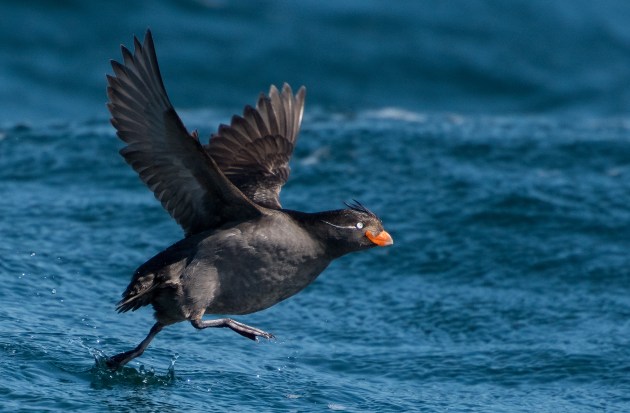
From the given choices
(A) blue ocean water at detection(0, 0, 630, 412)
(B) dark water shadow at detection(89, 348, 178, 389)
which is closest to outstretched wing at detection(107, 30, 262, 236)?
(B) dark water shadow at detection(89, 348, 178, 389)

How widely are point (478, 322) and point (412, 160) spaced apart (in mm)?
3404

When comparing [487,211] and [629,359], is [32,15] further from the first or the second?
[629,359]

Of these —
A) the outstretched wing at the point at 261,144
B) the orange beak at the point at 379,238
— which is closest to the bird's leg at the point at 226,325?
the orange beak at the point at 379,238

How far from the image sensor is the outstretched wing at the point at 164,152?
6.23 metres

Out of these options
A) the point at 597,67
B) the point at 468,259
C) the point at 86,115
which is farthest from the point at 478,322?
the point at 597,67

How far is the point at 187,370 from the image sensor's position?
7.44 metres

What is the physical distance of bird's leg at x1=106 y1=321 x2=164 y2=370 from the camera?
7.04 m

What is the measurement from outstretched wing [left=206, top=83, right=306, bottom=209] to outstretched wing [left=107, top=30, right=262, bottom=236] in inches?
26.9

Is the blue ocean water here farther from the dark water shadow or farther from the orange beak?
the orange beak

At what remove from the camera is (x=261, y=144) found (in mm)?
7738

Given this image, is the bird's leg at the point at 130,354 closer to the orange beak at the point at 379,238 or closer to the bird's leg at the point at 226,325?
the bird's leg at the point at 226,325

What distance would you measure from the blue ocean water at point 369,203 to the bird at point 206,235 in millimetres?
674

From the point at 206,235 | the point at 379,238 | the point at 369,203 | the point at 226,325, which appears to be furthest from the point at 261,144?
the point at 369,203

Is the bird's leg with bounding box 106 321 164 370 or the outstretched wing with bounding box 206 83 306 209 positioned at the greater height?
the outstretched wing with bounding box 206 83 306 209
